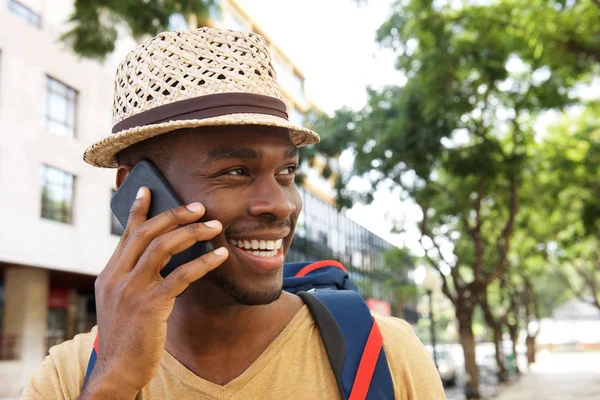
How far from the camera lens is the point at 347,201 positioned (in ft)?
41.9

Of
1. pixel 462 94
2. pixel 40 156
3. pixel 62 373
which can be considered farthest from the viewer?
pixel 40 156

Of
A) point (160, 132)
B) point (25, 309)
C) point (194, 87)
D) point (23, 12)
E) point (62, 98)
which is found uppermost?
point (23, 12)

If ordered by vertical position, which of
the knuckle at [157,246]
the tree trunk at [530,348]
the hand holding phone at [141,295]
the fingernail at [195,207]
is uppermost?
the fingernail at [195,207]

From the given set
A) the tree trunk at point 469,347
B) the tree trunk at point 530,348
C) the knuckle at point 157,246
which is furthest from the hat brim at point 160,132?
the tree trunk at point 530,348

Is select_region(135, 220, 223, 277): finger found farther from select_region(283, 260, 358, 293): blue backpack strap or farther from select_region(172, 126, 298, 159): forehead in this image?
select_region(283, 260, 358, 293): blue backpack strap

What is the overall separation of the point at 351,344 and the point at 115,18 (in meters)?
5.70

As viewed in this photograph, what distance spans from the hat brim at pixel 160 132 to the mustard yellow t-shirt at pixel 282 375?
1.96ft

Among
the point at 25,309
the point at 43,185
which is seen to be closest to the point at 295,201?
the point at 43,185

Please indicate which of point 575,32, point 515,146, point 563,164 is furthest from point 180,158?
point 563,164

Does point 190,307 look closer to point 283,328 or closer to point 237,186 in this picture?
point 283,328

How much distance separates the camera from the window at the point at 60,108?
1992 cm

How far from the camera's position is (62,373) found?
1.78 meters

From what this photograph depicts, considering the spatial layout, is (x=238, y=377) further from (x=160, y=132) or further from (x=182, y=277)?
(x=160, y=132)

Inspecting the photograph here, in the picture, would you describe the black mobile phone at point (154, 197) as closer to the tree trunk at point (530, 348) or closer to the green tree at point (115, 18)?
the green tree at point (115, 18)
